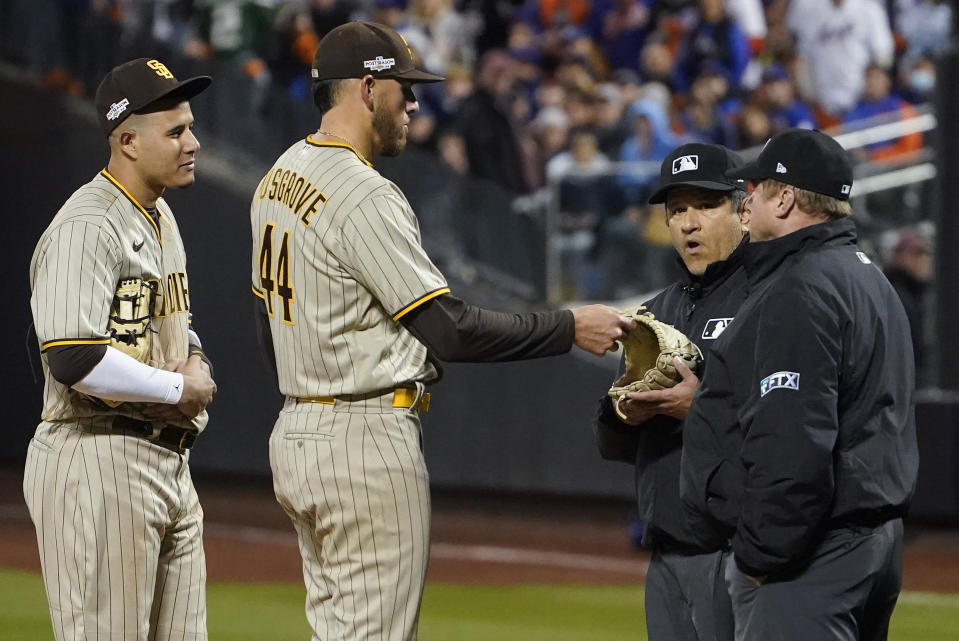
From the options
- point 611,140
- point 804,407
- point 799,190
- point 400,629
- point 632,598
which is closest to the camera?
point 804,407

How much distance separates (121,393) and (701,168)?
1898 mm

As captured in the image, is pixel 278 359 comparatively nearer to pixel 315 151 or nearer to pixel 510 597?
pixel 315 151

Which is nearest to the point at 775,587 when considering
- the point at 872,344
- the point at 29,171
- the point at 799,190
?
the point at 872,344

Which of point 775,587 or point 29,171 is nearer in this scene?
point 775,587

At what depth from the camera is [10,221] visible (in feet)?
48.1

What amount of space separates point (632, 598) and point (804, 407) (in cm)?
571

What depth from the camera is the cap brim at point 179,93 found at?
4223mm

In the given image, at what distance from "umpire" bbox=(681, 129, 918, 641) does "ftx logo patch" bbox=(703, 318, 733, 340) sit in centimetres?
47

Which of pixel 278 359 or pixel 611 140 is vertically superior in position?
pixel 611 140

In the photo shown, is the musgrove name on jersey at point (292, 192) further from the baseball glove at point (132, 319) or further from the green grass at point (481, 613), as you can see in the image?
the green grass at point (481, 613)

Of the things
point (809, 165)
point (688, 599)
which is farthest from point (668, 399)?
point (809, 165)

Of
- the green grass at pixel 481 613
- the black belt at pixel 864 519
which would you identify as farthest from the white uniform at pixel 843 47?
the black belt at pixel 864 519

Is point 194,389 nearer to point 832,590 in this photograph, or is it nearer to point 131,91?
point 131,91

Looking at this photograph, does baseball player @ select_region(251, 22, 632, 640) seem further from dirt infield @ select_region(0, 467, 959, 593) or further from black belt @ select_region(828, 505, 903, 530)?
dirt infield @ select_region(0, 467, 959, 593)
